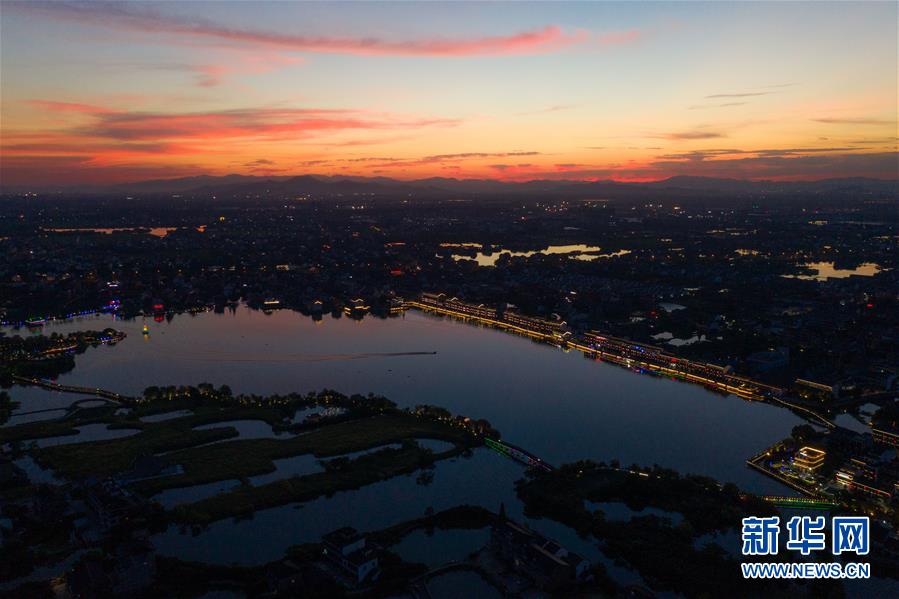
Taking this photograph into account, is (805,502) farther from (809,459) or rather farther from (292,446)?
(292,446)

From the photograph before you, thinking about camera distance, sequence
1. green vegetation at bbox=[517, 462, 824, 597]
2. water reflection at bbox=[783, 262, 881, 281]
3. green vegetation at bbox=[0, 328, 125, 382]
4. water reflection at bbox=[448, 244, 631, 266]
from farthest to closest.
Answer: water reflection at bbox=[448, 244, 631, 266], water reflection at bbox=[783, 262, 881, 281], green vegetation at bbox=[0, 328, 125, 382], green vegetation at bbox=[517, 462, 824, 597]

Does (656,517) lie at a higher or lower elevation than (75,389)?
lower

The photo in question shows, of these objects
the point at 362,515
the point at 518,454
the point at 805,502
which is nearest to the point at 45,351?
the point at 362,515

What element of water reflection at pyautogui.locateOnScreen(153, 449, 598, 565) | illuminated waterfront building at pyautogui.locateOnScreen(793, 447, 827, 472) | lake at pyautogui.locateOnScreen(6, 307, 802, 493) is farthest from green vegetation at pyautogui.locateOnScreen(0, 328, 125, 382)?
illuminated waterfront building at pyautogui.locateOnScreen(793, 447, 827, 472)

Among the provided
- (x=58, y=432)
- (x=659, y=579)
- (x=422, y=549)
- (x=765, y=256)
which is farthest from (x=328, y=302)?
(x=765, y=256)

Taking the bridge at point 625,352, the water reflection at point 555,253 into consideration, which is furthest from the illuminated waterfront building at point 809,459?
the water reflection at point 555,253

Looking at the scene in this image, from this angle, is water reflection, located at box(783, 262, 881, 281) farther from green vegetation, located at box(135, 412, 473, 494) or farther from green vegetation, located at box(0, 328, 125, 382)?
green vegetation, located at box(0, 328, 125, 382)

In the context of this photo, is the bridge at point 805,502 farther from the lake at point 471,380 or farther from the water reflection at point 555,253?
the water reflection at point 555,253

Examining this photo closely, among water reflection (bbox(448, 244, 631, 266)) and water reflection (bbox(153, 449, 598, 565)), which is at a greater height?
water reflection (bbox(448, 244, 631, 266))

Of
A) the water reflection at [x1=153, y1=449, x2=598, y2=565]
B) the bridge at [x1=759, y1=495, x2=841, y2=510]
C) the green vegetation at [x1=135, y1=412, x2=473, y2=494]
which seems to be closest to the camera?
the water reflection at [x1=153, y1=449, x2=598, y2=565]

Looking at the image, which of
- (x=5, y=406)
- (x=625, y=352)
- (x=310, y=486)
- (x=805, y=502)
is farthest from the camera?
(x=625, y=352)

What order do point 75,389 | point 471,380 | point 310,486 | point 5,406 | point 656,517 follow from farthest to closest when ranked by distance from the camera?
point 471,380
point 75,389
point 5,406
point 310,486
point 656,517

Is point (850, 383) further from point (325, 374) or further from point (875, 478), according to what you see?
point (325, 374)
